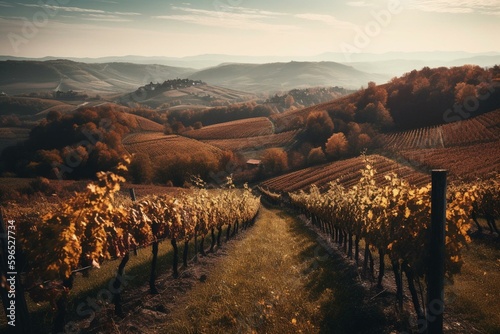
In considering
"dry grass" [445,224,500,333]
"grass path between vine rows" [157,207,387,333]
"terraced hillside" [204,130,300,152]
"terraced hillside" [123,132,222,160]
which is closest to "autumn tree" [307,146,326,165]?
"terraced hillside" [204,130,300,152]

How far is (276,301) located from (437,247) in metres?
5.71

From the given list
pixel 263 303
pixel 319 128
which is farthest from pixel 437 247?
pixel 319 128

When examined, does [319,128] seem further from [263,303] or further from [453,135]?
[263,303]

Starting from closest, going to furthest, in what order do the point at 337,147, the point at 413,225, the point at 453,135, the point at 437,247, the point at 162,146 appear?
1. the point at 437,247
2. the point at 413,225
3. the point at 453,135
4. the point at 337,147
5. the point at 162,146

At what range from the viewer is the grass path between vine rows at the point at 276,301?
918 centimetres

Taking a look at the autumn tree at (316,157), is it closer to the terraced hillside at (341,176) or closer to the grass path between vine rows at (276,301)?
the terraced hillside at (341,176)

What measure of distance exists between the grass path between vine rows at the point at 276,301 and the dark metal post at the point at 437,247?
2.87 meters

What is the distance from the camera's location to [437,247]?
6684 mm

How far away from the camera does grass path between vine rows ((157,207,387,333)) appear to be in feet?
30.1

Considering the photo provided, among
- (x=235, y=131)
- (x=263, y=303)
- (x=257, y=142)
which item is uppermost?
(x=263, y=303)

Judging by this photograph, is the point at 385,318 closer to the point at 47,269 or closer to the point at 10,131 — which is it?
the point at 47,269

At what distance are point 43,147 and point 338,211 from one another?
121 meters

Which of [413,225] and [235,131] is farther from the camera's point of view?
[235,131]

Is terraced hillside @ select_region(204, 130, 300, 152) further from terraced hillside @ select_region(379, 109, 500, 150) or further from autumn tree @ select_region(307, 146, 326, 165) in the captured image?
terraced hillside @ select_region(379, 109, 500, 150)
